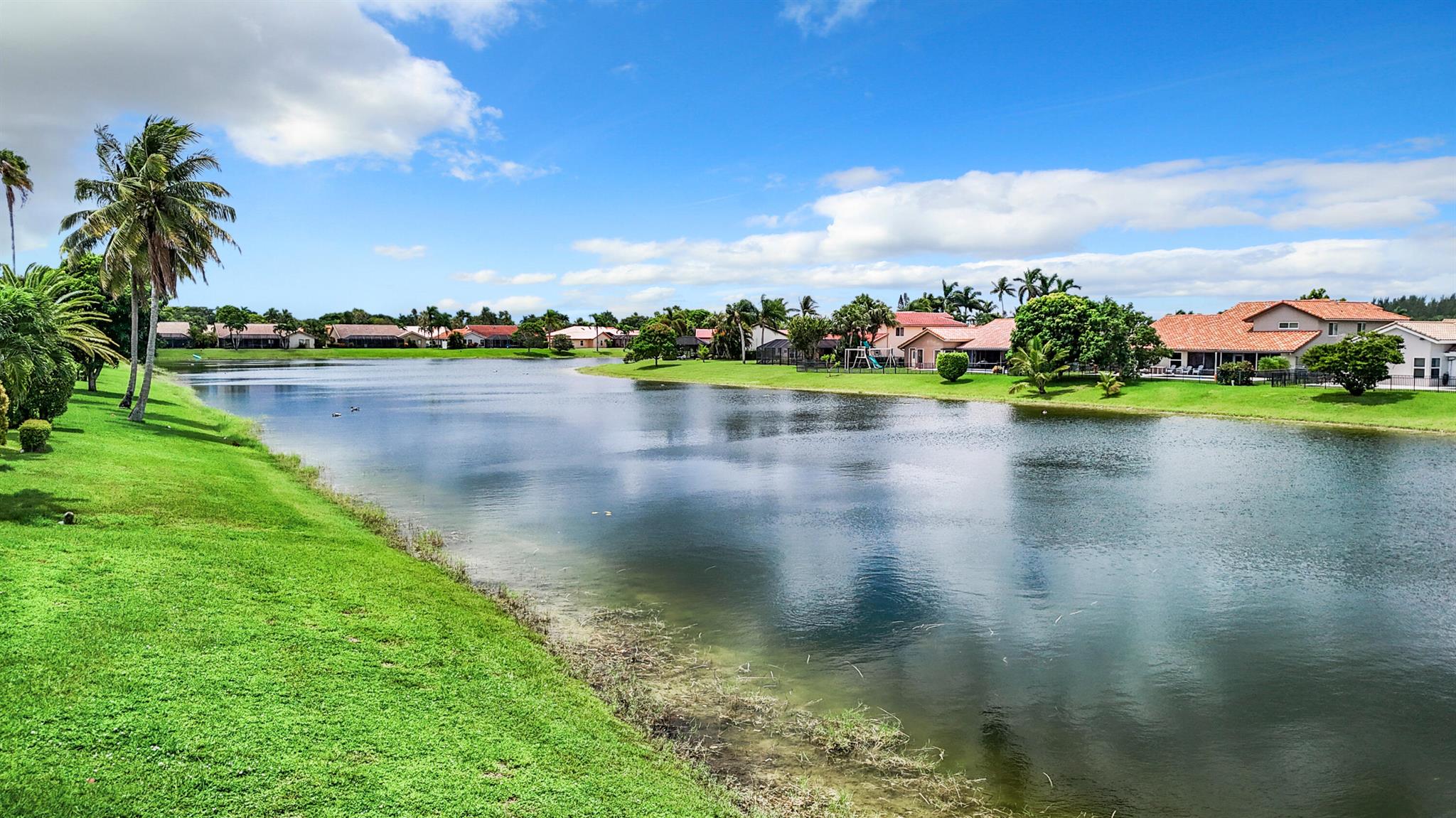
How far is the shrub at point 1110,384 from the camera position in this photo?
77062 millimetres

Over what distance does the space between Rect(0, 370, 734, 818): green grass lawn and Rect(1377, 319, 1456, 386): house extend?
275 ft

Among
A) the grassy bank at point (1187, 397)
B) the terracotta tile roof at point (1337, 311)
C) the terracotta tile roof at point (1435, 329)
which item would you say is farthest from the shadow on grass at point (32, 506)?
the terracotta tile roof at point (1337, 311)

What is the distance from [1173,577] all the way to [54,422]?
137 feet

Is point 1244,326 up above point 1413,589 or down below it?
above

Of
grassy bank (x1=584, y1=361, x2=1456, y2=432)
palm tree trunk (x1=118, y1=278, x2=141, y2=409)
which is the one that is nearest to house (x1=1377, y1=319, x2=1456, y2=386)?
grassy bank (x1=584, y1=361, x2=1456, y2=432)

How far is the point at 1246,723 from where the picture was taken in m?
14.3

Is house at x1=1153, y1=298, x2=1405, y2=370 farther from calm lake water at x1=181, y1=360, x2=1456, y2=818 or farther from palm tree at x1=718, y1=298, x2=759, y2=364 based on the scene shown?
palm tree at x1=718, y1=298, x2=759, y2=364

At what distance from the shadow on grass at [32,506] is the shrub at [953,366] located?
84.0 meters

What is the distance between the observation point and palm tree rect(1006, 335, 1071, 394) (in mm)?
83125

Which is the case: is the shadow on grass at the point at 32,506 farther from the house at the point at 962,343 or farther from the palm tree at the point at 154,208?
the house at the point at 962,343

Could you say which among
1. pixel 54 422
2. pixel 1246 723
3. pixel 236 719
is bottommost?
→ pixel 1246 723

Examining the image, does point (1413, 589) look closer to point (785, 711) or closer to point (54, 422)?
point (785, 711)

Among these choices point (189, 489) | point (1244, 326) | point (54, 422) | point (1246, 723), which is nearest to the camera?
point (1246, 723)

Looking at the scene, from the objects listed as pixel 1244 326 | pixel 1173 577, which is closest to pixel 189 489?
pixel 1173 577
